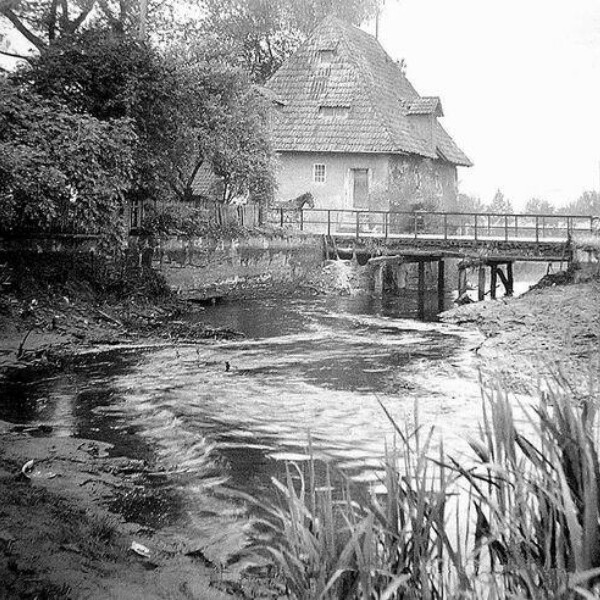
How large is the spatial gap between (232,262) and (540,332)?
404 inches

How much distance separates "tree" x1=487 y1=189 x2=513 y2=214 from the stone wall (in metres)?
17.7

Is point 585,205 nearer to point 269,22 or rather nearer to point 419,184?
point 419,184

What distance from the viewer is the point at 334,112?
33.1 metres

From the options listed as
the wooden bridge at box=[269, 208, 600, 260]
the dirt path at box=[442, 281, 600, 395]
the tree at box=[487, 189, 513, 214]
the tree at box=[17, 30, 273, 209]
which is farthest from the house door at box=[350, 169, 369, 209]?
the dirt path at box=[442, 281, 600, 395]

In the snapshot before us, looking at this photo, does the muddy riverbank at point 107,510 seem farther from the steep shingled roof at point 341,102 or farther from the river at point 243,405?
the steep shingled roof at point 341,102

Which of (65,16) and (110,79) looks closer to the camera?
(110,79)

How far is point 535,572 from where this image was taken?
3.01 m

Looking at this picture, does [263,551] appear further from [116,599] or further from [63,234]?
[63,234]

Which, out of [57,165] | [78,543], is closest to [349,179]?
[57,165]

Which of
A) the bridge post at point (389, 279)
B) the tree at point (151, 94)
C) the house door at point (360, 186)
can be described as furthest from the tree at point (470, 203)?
the tree at point (151, 94)

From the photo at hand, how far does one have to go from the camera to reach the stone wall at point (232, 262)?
Answer: 19.4 meters

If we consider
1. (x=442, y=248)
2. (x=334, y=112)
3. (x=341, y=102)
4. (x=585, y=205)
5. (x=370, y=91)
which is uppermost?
(x=370, y=91)

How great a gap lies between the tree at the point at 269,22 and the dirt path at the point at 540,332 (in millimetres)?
23695

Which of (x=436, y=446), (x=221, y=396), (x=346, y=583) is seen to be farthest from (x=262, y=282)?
(x=346, y=583)
